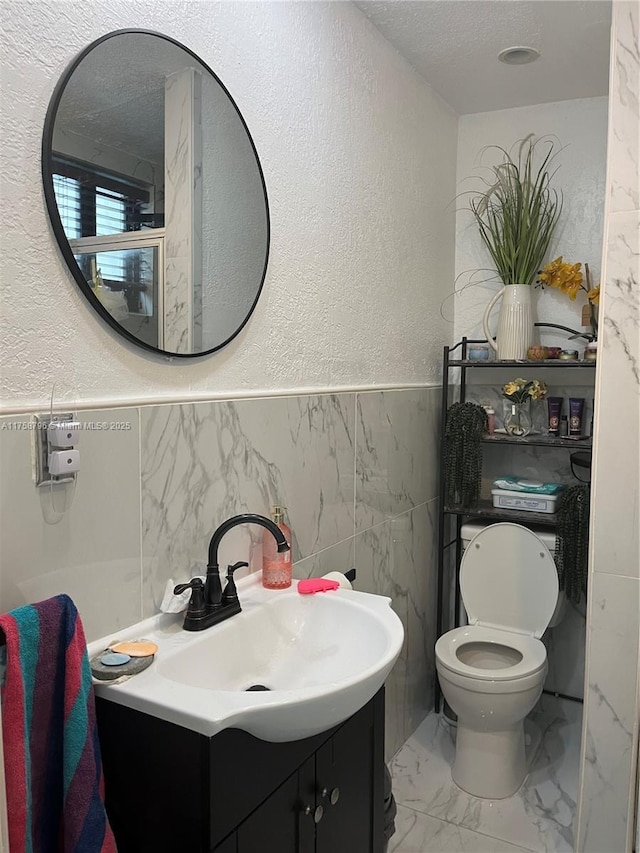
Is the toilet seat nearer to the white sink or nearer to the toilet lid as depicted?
the toilet lid

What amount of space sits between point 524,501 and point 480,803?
3.52 feet

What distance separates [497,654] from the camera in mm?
2689

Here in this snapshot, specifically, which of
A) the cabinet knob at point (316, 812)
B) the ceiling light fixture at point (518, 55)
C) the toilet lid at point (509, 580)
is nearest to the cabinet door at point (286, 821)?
the cabinet knob at point (316, 812)

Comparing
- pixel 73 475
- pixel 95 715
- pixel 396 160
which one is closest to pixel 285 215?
pixel 396 160

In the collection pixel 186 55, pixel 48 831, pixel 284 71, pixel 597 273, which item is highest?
pixel 284 71

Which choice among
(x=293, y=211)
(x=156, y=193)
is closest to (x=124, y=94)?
(x=156, y=193)

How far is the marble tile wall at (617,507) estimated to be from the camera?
191 centimetres

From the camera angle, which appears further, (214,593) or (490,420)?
(490,420)

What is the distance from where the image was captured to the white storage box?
8.86 ft

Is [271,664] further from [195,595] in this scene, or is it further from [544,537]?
[544,537]

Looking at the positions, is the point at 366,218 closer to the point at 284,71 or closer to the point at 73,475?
the point at 284,71

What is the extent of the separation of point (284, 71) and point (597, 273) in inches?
62.8

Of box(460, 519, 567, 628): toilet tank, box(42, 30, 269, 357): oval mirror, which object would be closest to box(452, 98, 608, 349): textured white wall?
box(460, 519, 567, 628): toilet tank

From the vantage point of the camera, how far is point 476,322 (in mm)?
3092
